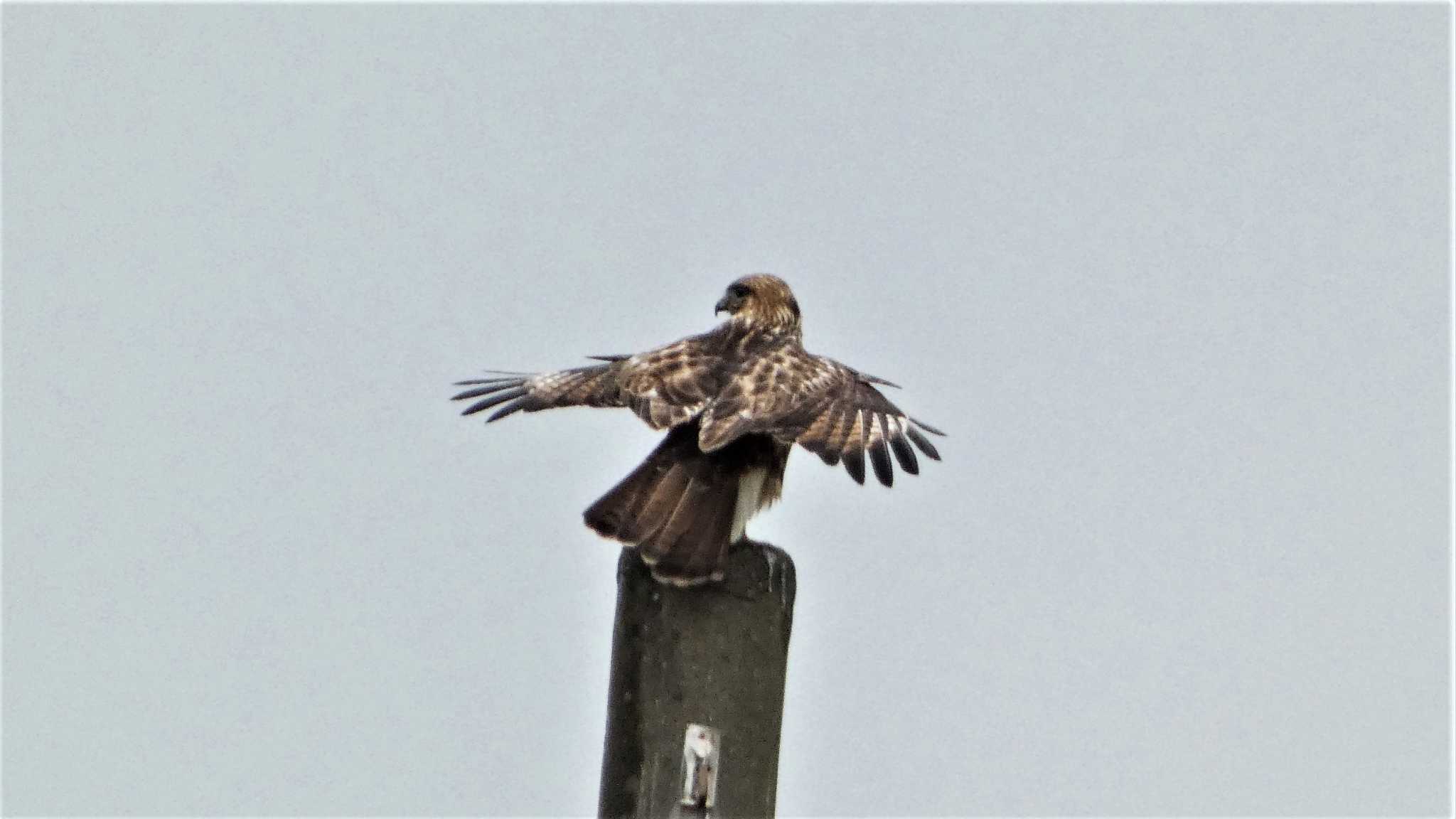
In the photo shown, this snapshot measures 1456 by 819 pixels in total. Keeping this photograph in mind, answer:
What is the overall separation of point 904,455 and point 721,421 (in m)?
0.75

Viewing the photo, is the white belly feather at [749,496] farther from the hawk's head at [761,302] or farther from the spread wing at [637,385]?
the hawk's head at [761,302]

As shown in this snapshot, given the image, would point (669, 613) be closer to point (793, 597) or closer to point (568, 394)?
point (793, 597)

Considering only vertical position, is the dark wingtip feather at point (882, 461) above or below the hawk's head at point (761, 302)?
below

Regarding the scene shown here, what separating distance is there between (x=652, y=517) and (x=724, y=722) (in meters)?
1.07

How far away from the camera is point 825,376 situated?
8609 millimetres

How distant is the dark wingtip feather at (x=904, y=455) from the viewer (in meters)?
8.09

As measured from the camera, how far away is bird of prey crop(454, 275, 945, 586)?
22.9 feet

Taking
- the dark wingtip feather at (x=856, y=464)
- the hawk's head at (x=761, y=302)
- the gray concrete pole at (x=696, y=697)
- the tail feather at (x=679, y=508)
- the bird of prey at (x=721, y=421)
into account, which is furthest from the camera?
the hawk's head at (x=761, y=302)

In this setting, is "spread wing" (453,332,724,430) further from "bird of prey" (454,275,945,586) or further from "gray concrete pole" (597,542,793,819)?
"gray concrete pole" (597,542,793,819)

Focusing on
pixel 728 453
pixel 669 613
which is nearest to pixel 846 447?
pixel 728 453

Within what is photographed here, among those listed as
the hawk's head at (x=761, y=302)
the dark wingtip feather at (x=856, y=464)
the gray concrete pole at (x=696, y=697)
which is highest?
the hawk's head at (x=761, y=302)

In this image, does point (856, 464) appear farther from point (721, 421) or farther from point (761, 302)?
point (761, 302)

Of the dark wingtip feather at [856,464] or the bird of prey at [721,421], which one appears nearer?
the bird of prey at [721,421]

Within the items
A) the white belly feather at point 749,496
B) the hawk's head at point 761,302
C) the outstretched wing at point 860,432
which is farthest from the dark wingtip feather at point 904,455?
the hawk's head at point 761,302
